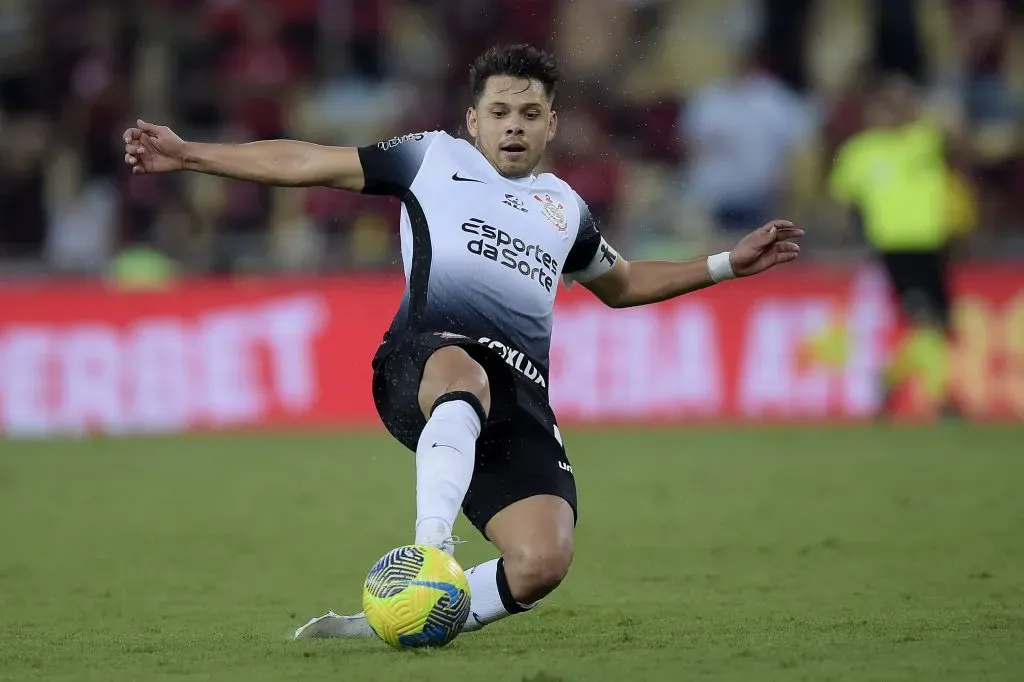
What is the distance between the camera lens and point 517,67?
6.18 meters

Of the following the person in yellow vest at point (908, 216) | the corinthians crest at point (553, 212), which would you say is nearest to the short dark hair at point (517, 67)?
the corinthians crest at point (553, 212)

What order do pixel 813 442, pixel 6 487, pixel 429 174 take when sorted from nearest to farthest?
1. pixel 429 174
2. pixel 6 487
3. pixel 813 442

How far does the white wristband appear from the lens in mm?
6633

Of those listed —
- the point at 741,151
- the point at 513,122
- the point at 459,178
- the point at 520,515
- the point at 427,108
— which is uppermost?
the point at 427,108

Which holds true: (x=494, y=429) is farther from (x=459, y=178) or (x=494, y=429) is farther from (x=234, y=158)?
(x=234, y=158)

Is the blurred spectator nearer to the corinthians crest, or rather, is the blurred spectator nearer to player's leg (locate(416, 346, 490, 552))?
the corinthians crest

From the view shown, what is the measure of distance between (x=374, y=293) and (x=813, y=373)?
3.93 meters

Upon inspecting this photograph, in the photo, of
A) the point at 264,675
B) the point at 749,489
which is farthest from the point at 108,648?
the point at 749,489

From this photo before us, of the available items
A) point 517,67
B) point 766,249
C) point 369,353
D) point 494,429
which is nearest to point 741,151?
point 369,353

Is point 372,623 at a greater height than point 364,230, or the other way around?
point 364,230

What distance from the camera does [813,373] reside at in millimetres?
14414

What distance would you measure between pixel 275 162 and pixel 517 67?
39.1 inches

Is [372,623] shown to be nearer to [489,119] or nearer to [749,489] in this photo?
[489,119]

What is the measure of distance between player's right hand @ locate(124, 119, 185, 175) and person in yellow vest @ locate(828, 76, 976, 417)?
367 inches
